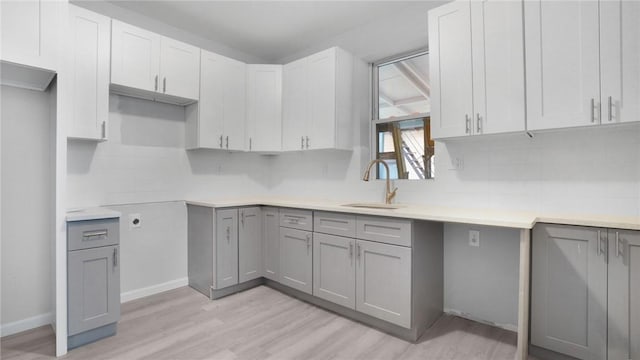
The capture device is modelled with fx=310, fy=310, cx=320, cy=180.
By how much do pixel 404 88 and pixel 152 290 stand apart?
10.5ft

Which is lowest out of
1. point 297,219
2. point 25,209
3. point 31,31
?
point 297,219

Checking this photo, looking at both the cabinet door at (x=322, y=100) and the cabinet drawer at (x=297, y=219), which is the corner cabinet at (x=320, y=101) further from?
the cabinet drawer at (x=297, y=219)

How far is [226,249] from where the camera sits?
2986 mm

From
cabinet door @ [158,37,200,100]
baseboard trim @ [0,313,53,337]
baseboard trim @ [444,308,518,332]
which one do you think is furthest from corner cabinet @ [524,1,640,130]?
baseboard trim @ [0,313,53,337]

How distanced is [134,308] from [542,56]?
12.0ft

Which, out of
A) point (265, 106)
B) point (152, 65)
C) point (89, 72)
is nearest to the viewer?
point (89, 72)

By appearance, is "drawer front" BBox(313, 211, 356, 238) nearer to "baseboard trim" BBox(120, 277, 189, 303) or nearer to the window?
the window

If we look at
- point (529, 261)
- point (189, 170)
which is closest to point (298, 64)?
point (189, 170)

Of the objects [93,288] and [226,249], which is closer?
[93,288]

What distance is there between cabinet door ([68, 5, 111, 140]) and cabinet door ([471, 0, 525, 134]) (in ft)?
9.26

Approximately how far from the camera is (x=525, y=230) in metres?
1.73

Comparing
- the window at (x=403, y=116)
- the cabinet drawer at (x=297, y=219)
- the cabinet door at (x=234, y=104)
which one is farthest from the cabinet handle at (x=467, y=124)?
the cabinet door at (x=234, y=104)

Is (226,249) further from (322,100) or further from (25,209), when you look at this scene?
(322,100)

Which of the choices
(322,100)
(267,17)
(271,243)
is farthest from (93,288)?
(267,17)
